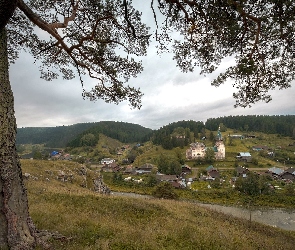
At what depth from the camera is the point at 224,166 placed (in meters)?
85.8

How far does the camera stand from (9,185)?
435 centimetres

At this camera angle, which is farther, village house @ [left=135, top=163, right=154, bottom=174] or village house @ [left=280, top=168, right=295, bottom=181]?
village house @ [left=135, top=163, right=154, bottom=174]

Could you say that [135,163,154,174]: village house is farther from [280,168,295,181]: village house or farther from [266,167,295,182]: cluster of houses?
[280,168,295,181]: village house

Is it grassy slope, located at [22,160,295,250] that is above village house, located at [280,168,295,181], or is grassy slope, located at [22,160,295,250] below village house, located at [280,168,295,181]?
above

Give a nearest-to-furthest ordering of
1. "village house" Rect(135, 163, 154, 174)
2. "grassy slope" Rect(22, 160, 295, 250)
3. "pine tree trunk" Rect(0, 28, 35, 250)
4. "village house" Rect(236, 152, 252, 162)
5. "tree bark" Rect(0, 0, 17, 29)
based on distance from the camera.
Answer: "tree bark" Rect(0, 0, 17, 29) → "pine tree trunk" Rect(0, 28, 35, 250) → "grassy slope" Rect(22, 160, 295, 250) → "village house" Rect(135, 163, 154, 174) → "village house" Rect(236, 152, 252, 162)

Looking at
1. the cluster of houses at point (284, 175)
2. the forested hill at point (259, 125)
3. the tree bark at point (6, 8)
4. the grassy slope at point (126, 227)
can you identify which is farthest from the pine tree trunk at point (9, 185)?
the forested hill at point (259, 125)

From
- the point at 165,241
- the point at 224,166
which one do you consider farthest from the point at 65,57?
the point at 224,166

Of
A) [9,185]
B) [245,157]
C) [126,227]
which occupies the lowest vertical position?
[245,157]

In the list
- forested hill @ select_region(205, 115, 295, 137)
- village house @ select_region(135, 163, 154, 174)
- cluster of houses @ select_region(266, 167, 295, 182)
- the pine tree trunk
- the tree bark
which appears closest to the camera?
the tree bark

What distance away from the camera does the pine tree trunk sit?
4270 mm

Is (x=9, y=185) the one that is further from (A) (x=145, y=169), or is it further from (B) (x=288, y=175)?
(A) (x=145, y=169)

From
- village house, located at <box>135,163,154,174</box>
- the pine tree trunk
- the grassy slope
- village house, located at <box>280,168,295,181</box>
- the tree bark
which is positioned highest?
the tree bark

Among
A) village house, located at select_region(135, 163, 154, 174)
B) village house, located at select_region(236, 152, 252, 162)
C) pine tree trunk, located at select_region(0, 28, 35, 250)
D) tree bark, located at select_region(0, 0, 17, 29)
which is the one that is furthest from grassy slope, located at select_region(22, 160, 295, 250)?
village house, located at select_region(236, 152, 252, 162)

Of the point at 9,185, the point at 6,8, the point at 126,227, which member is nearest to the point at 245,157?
the point at 126,227
